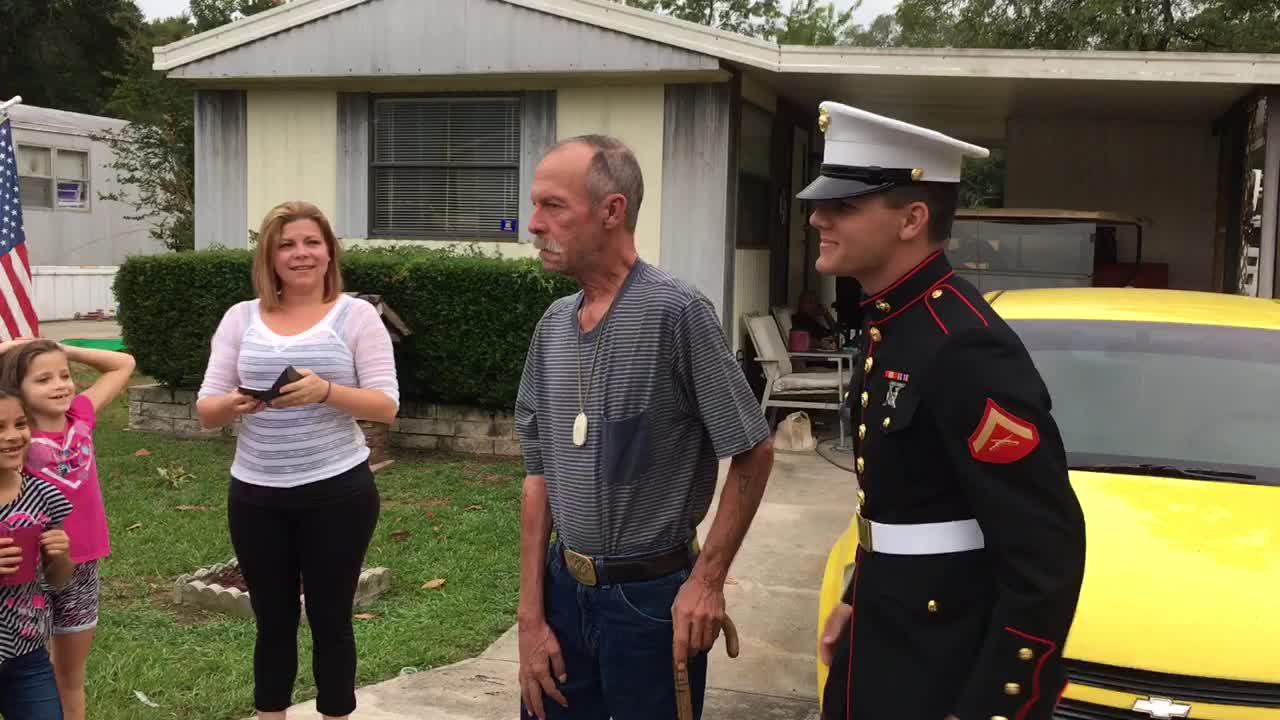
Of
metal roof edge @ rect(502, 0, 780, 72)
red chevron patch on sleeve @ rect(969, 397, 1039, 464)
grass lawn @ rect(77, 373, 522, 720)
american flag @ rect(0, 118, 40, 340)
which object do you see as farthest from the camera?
metal roof edge @ rect(502, 0, 780, 72)

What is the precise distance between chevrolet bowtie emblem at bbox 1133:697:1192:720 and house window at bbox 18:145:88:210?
24791mm

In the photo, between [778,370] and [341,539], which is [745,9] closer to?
[778,370]

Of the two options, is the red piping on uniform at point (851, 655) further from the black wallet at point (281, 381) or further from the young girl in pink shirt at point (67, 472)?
the young girl in pink shirt at point (67, 472)

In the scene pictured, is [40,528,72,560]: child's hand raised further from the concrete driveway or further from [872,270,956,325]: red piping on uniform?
[872,270,956,325]: red piping on uniform

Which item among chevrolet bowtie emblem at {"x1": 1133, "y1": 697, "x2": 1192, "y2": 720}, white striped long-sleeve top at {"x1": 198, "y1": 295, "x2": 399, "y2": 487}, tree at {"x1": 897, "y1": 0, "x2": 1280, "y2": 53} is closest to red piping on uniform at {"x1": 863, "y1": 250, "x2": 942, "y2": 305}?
chevrolet bowtie emblem at {"x1": 1133, "y1": 697, "x2": 1192, "y2": 720}

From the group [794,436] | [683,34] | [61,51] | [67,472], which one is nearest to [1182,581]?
[67,472]

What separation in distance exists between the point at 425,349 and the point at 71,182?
18.9 meters

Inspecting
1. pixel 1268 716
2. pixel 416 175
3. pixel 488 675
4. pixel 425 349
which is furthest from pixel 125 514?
pixel 1268 716

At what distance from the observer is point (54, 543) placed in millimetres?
3562

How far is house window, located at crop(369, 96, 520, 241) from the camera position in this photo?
11.4 metres

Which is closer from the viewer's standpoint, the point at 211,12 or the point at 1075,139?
the point at 1075,139

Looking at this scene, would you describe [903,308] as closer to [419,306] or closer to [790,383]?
[419,306]

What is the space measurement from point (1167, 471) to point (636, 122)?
24.1 feet

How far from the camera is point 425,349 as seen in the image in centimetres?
1012
